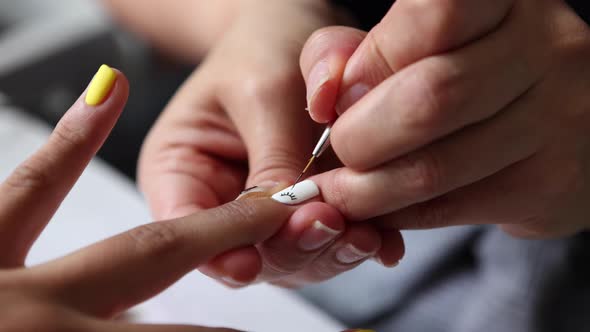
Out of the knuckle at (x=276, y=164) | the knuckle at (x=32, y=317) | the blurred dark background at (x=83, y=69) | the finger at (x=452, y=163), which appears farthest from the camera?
the blurred dark background at (x=83, y=69)

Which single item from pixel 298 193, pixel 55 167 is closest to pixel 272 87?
pixel 298 193

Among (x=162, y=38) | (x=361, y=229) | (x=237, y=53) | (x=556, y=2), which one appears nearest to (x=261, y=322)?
(x=361, y=229)

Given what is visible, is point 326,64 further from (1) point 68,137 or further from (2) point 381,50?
(1) point 68,137

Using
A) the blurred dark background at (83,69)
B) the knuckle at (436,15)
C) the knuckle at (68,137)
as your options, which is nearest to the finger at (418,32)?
the knuckle at (436,15)

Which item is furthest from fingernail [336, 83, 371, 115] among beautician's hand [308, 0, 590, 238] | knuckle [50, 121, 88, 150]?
knuckle [50, 121, 88, 150]

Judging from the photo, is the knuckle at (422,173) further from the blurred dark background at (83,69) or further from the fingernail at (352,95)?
the blurred dark background at (83,69)

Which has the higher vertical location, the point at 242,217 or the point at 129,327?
the point at 242,217
